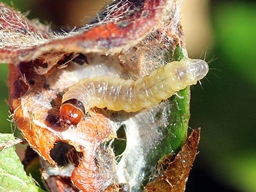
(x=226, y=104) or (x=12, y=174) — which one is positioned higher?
(x=12, y=174)

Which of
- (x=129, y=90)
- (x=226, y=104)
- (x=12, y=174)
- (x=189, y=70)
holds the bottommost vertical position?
(x=226, y=104)

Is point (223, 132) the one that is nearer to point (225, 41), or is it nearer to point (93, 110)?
point (225, 41)

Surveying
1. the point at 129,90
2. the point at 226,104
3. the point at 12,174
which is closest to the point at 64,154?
the point at 12,174

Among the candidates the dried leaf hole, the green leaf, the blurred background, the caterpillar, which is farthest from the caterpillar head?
the blurred background

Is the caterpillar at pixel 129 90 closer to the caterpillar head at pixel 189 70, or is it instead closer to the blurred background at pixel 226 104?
the caterpillar head at pixel 189 70

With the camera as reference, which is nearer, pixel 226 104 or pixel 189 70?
pixel 189 70

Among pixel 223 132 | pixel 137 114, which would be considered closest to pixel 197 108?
pixel 223 132

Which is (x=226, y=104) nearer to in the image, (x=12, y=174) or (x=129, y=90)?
(x=129, y=90)
